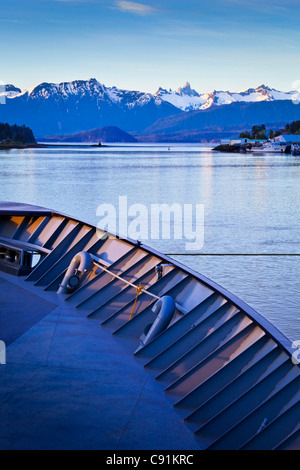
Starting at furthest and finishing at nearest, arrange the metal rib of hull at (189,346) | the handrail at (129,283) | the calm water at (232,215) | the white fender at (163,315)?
the calm water at (232,215) < the handrail at (129,283) < the white fender at (163,315) < the metal rib of hull at (189,346)

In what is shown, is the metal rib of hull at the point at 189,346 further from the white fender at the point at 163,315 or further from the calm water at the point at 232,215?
the calm water at the point at 232,215

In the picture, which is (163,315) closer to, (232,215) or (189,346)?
(189,346)

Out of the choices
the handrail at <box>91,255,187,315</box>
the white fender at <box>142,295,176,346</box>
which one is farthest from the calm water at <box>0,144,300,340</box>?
the white fender at <box>142,295,176,346</box>

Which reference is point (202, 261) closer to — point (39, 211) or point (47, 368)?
Answer: point (39, 211)

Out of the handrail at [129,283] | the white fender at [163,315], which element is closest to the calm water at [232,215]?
the handrail at [129,283]

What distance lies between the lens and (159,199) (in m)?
69.4

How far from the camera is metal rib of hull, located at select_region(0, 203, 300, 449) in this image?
7842mm

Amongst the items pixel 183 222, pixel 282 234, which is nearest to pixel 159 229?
pixel 183 222

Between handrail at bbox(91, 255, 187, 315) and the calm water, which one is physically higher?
handrail at bbox(91, 255, 187, 315)

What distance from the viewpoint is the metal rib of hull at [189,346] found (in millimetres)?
7842

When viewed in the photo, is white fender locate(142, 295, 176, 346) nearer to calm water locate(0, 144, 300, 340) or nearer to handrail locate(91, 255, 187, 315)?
handrail locate(91, 255, 187, 315)

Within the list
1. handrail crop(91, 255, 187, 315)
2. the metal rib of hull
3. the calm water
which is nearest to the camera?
the metal rib of hull

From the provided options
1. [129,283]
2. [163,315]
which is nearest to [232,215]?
[129,283]

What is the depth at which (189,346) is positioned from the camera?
409 inches
